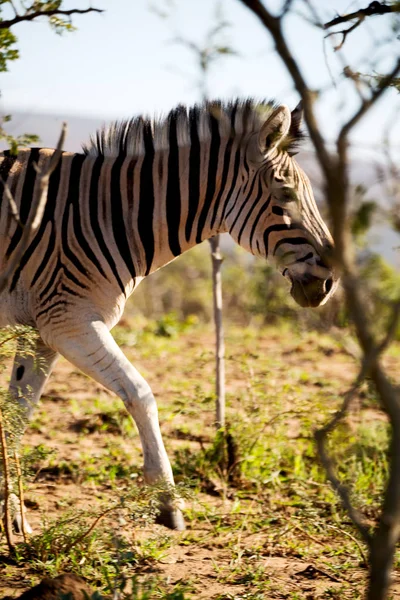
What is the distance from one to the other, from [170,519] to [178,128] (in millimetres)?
2469

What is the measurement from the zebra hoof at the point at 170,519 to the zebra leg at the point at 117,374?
6.3 inches

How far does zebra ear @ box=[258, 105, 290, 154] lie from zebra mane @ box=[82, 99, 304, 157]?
195 mm

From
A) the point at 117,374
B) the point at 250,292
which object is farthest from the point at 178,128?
the point at 250,292

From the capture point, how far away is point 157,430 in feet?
14.4

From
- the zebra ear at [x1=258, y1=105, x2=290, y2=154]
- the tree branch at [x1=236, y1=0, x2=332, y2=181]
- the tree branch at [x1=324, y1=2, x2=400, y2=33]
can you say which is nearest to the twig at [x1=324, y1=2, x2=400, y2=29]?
the tree branch at [x1=324, y1=2, x2=400, y2=33]

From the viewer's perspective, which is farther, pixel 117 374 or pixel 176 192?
pixel 176 192

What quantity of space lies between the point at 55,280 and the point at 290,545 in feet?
6.96

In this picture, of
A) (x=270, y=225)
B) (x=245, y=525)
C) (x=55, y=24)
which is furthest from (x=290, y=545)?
(x=55, y=24)

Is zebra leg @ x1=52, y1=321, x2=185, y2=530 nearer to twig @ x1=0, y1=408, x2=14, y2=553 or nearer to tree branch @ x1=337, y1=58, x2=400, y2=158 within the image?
twig @ x1=0, y1=408, x2=14, y2=553

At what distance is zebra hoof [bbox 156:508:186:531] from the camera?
4.45 metres

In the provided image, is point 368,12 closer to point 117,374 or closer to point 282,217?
point 282,217

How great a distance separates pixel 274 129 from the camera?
174 inches

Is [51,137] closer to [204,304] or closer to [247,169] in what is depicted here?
[247,169]

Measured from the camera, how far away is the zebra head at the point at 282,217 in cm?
438
